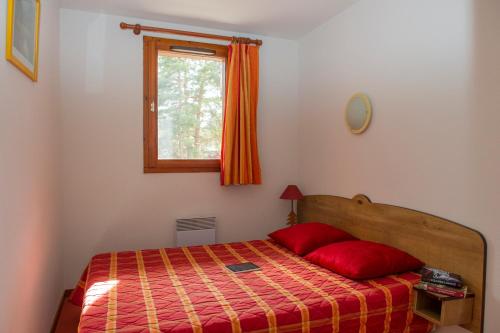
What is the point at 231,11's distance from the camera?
10.4ft

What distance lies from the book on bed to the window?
50.4 inches

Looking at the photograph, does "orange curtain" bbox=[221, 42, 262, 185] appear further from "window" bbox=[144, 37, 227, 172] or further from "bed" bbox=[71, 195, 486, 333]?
"bed" bbox=[71, 195, 486, 333]

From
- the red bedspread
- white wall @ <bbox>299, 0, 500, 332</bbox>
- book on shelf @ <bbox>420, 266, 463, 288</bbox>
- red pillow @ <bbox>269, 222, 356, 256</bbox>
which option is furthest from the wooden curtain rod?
book on shelf @ <bbox>420, 266, 463, 288</bbox>

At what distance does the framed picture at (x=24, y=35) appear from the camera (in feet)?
5.04

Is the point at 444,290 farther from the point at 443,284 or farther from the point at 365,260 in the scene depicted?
the point at 365,260

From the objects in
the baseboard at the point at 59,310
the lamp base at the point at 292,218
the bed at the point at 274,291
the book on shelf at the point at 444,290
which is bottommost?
the baseboard at the point at 59,310

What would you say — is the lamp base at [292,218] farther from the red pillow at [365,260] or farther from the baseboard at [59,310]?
the baseboard at [59,310]

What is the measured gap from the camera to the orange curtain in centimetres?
349

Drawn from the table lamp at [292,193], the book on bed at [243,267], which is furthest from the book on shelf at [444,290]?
the table lamp at [292,193]

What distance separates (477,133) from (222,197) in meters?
2.29

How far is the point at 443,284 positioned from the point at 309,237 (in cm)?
105

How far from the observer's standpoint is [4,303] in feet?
5.03

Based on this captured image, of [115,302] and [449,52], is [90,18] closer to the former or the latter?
[115,302]

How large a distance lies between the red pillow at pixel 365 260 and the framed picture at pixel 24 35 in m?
2.09
